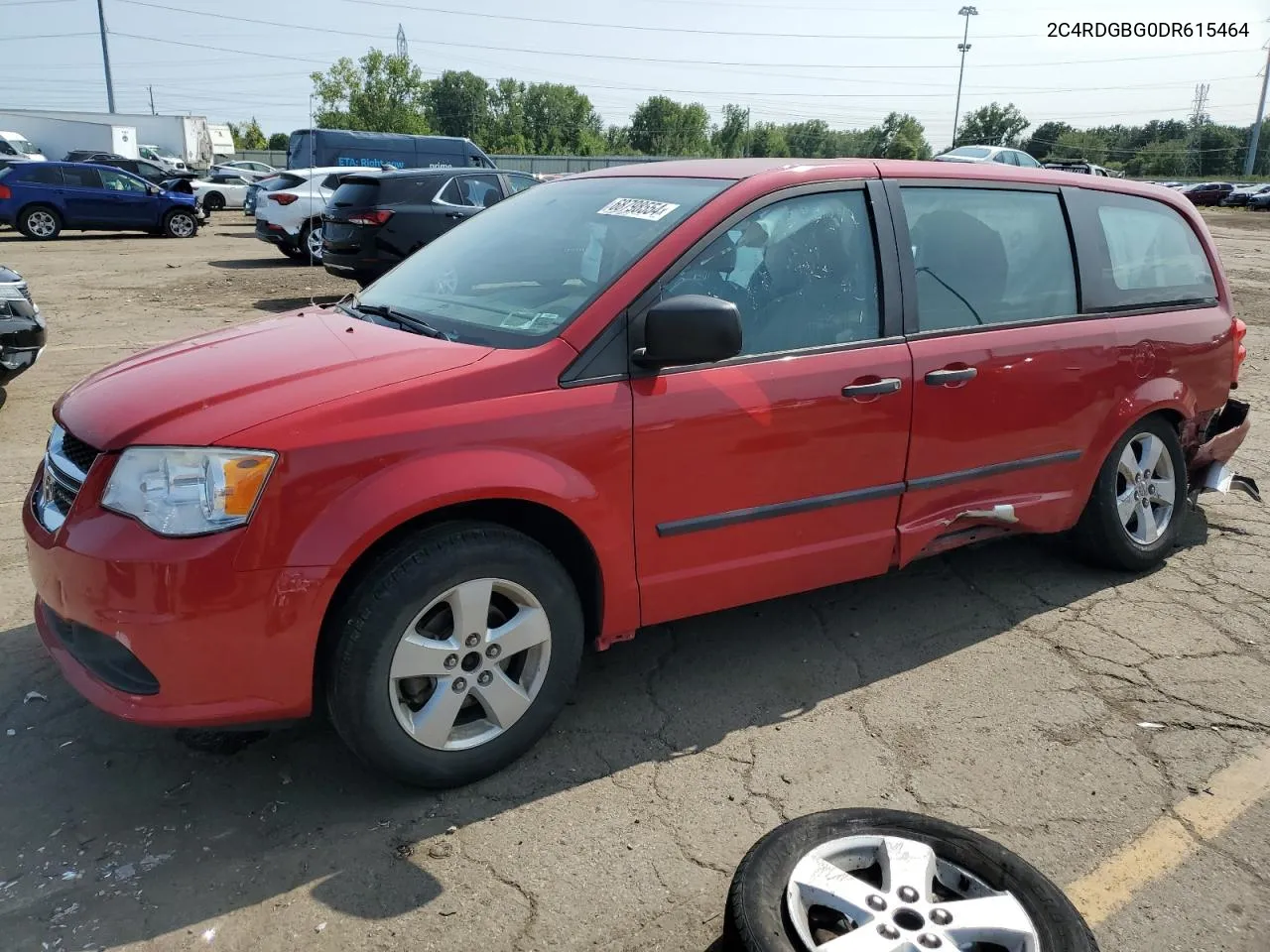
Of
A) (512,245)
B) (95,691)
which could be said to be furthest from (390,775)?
(512,245)

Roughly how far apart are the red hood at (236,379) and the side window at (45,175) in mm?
20681

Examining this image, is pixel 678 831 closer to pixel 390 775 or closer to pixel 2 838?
pixel 390 775

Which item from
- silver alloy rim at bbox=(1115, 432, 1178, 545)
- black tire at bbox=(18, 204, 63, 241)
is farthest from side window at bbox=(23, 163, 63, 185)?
silver alloy rim at bbox=(1115, 432, 1178, 545)

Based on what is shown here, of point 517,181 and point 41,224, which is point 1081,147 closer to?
point 517,181

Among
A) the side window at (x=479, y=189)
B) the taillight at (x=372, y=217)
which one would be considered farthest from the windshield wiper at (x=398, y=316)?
the side window at (x=479, y=189)

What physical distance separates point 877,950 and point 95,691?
206 centimetres

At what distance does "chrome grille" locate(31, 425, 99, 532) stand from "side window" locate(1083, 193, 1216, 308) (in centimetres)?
381

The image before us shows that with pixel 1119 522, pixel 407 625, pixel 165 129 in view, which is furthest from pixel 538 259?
pixel 165 129

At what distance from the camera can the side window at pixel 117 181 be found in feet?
68.0

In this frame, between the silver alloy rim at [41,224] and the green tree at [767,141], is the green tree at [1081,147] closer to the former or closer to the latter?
the green tree at [767,141]

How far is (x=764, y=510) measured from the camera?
3197 mm

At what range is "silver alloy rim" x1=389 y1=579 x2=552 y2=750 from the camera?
263 cm

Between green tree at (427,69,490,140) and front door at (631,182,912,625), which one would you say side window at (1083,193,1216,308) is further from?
green tree at (427,69,490,140)

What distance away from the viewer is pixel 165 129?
4709cm
